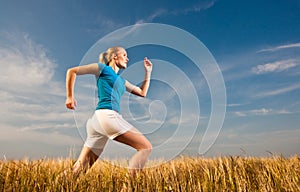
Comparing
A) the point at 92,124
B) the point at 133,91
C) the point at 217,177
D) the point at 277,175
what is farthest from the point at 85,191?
the point at 277,175

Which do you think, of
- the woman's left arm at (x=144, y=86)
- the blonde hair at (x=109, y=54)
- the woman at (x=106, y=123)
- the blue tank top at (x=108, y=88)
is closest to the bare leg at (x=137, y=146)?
the woman at (x=106, y=123)

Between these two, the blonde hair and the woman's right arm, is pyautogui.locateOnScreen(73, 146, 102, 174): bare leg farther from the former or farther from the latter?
the blonde hair

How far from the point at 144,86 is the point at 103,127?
1.45 meters

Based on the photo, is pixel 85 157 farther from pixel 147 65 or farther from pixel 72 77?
pixel 147 65

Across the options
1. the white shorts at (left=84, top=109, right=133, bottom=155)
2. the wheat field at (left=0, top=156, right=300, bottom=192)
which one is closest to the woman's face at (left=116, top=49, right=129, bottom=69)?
the white shorts at (left=84, top=109, right=133, bottom=155)

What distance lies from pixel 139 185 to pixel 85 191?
2.15ft

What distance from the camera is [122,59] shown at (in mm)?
4898

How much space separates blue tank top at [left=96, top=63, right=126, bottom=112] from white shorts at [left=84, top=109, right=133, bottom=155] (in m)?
0.12

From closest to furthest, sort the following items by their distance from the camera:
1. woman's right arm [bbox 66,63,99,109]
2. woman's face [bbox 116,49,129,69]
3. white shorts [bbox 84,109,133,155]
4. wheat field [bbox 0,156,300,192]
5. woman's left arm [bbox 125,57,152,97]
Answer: wheat field [bbox 0,156,300,192], white shorts [bbox 84,109,133,155], woman's right arm [bbox 66,63,99,109], woman's face [bbox 116,49,129,69], woman's left arm [bbox 125,57,152,97]

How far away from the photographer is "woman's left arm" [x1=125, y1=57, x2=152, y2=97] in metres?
5.24

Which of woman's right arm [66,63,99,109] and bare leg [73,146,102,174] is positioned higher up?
woman's right arm [66,63,99,109]

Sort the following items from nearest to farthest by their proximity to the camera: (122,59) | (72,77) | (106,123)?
(106,123) → (72,77) → (122,59)

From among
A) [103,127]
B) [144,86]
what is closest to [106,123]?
[103,127]

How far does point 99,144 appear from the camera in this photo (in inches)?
175
